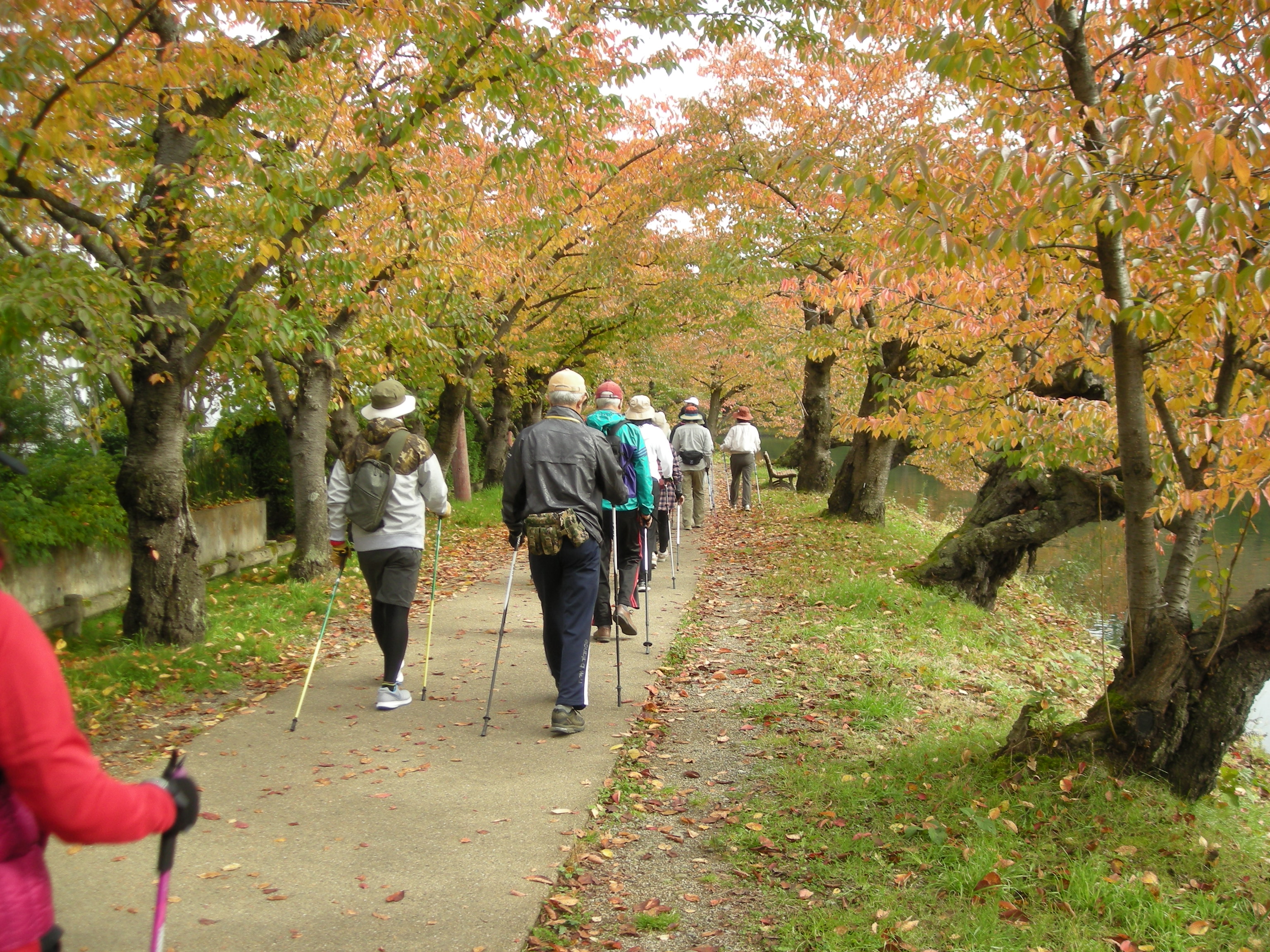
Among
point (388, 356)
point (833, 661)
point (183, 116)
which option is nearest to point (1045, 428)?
point (833, 661)

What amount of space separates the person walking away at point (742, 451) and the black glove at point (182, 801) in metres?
15.1

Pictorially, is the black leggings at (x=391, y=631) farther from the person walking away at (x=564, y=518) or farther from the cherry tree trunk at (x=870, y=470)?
the cherry tree trunk at (x=870, y=470)

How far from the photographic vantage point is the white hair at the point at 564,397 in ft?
20.1

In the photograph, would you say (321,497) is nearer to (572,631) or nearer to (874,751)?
(572,631)

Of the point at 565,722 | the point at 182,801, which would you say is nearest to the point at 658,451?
the point at 565,722

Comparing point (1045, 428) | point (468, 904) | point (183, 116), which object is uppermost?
point (183, 116)

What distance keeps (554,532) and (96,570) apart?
5.77 meters

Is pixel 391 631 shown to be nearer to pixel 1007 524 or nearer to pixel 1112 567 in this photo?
pixel 1007 524

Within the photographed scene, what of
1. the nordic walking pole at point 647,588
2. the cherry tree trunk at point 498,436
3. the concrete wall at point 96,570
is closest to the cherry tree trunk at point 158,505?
the concrete wall at point 96,570

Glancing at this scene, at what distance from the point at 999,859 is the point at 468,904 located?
2.27 meters

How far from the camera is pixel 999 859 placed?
4133 mm

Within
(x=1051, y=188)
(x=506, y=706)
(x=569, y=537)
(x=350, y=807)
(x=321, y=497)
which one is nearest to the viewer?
(x=1051, y=188)

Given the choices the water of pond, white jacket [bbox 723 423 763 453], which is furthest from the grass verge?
white jacket [bbox 723 423 763 453]

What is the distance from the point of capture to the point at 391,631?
612 cm
